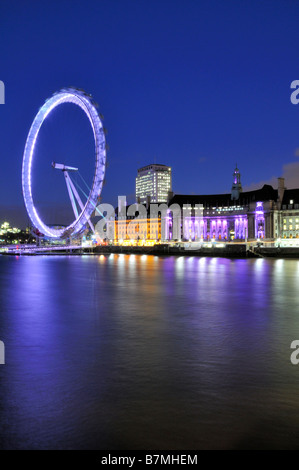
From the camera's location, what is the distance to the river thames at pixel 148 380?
6453 millimetres

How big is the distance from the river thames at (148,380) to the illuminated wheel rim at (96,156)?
43.1 m

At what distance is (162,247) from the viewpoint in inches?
4444

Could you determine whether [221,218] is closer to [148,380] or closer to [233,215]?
[233,215]

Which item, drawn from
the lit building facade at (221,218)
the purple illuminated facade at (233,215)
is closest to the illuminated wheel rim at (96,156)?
the lit building facade at (221,218)

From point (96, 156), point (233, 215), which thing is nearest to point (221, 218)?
point (233, 215)

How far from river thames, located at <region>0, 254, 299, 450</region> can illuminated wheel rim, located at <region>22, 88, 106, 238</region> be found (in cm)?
4307

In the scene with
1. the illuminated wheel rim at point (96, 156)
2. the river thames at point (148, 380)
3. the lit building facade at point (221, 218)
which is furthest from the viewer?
the lit building facade at point (221, 218)

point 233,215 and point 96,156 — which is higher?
point 96,156

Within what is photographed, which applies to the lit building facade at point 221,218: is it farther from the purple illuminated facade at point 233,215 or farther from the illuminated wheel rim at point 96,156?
the illuminated wheel rim at point 96,156

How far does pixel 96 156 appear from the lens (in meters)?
60.9

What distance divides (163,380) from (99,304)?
1277cm

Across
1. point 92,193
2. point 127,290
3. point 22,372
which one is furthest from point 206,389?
point 92,193

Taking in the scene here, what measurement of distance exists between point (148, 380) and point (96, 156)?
177 feet

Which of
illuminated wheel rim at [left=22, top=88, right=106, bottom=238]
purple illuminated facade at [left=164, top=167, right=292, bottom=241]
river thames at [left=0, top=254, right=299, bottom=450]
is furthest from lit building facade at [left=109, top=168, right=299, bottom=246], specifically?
river thames at [left=0, top=254, right=299, bottom=450]
